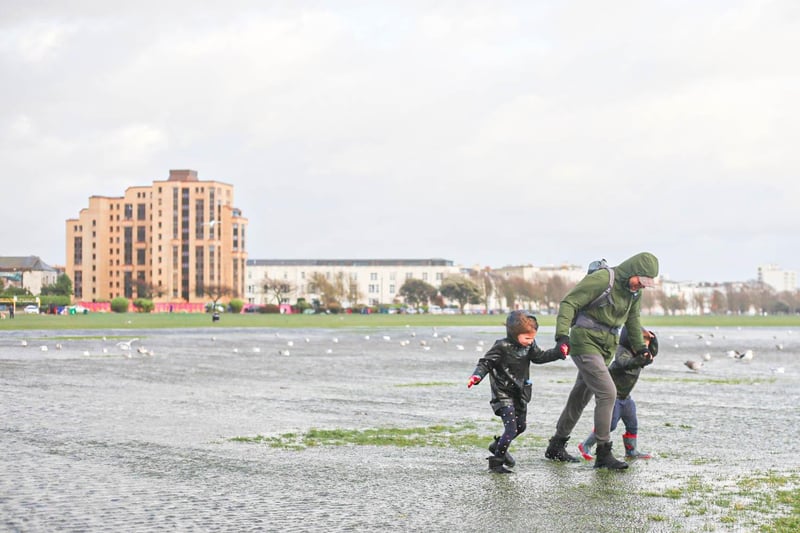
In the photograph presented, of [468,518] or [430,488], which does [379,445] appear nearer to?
[430,488]

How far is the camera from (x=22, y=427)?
13.0 m

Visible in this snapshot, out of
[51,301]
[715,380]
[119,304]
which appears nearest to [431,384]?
[715,380]

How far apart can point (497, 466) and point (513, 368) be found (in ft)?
3.17

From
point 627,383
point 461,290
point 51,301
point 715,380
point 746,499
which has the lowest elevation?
point 715,380

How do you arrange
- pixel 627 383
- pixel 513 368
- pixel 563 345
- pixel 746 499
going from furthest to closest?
pixel 627 383, pixel 513 368, pixel 563 345, pixel 746 499

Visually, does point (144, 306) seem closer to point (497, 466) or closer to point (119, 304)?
point (119, 304)

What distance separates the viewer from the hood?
10.3m

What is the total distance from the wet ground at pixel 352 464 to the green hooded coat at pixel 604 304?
1.23 meters

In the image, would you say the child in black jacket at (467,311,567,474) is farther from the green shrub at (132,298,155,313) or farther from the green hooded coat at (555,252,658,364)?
the green shrub at (132,298,155,313)

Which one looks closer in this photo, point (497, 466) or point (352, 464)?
point (497, 466)

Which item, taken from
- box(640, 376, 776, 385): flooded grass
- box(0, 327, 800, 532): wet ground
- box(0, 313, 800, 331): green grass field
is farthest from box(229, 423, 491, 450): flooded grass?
box(0, 313, 800, 331): green grass field

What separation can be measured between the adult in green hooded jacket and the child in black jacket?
342mm

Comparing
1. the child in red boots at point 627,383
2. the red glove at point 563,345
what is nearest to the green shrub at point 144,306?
the child in red boots at point 627,383

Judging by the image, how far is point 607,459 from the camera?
10.2 metres
